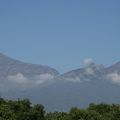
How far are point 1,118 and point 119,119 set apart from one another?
6844 cm

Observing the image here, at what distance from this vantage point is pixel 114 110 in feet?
460

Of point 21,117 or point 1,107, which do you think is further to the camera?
point 21,117

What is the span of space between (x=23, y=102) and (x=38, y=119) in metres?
9.81

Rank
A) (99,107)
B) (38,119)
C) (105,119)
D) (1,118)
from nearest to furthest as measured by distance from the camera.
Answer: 1. (1,118)
2. (105,119)
3. (38,119)
4. (99,107)

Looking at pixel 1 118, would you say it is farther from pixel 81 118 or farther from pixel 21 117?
pixel 21 117

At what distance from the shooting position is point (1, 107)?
77.4 m

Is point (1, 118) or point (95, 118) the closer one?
point (1, 118)

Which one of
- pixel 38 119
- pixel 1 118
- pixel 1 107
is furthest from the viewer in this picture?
pixel 38 119

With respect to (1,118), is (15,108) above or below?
above

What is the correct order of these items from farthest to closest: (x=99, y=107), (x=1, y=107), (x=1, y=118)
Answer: (x=99, y=107)
(x=1, y=107)
(x=1, y=118)

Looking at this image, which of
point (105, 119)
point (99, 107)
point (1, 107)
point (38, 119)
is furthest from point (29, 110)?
point (1, 107)

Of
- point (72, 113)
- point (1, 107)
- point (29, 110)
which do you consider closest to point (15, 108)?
point (29, 110)

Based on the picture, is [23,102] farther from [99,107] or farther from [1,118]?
[1,118]

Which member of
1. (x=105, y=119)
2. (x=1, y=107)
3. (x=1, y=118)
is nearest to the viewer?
(x=1, y=118)
